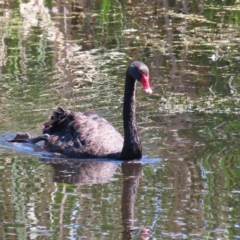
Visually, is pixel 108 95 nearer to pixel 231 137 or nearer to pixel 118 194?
pixel 231 137

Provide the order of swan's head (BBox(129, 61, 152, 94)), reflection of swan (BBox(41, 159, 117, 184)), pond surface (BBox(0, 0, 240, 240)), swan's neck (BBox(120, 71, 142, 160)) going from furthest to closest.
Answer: swan's neck (BBox(120, 71, 142, 160)) < swan's head (BBox(129, 61, 152, 94)) < reflection of swan (BBox(41, 159, 117, 184)) < pond surface (BBox(0, 0, 240, 240))

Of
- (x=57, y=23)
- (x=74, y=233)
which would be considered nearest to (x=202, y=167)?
(x=74, y=233)

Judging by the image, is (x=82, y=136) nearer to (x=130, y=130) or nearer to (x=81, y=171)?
(x=130, y=130)

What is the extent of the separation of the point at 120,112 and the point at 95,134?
3.77ft

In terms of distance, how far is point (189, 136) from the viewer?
746 centimetres

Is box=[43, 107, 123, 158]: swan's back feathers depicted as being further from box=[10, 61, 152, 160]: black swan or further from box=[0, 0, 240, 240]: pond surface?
box=[0, 0, 240, 240]: pond surface

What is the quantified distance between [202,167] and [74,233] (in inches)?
75.9

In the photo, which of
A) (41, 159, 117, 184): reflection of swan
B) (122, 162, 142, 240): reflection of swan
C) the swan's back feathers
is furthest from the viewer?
the swan's back feathers

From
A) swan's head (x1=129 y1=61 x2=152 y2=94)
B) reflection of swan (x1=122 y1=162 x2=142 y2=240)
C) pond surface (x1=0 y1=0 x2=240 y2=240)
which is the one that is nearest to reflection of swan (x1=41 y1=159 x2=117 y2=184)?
pond surface (x1=0 y1=0 x2=240 y2=240)

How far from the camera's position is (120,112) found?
330 inches

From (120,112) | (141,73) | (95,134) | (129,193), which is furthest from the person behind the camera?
(120,112)

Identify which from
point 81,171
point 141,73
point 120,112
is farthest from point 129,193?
point 120,112

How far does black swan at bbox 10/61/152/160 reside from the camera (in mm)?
6883

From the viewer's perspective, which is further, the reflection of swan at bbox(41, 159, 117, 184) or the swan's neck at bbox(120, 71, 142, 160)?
the swan's neck at bbox(120, 71, 142, 160)
